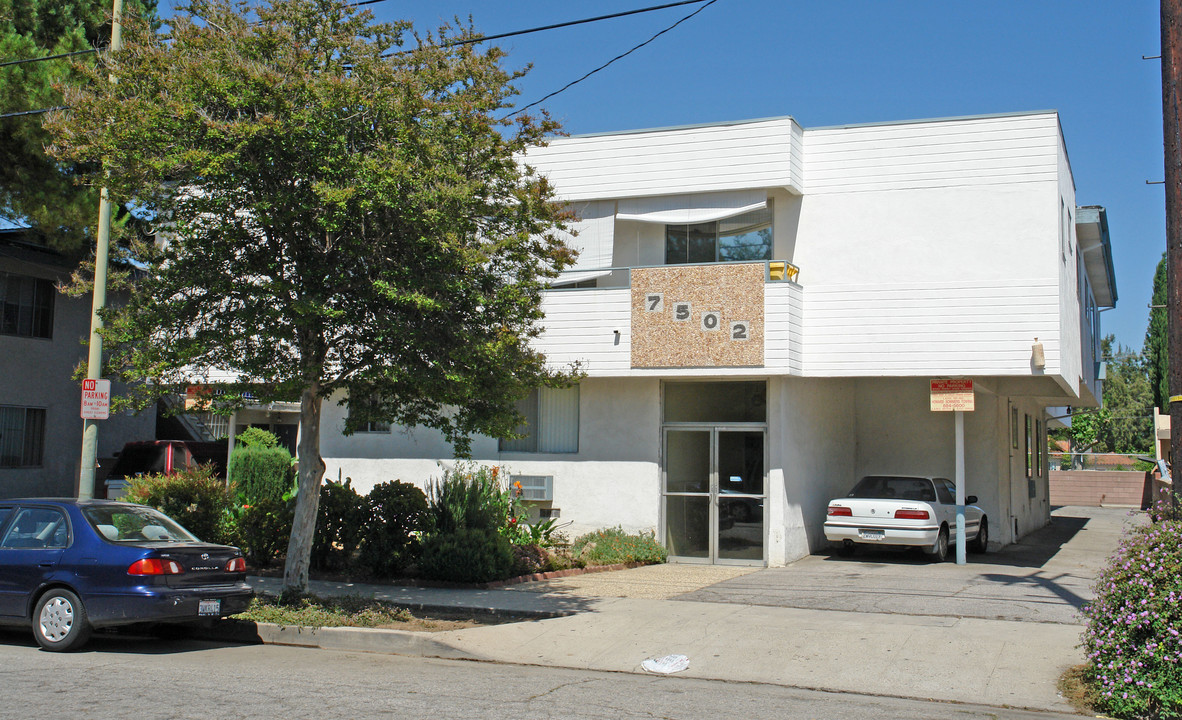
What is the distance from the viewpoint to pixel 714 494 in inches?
665

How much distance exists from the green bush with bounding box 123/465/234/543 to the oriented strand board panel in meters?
6.97

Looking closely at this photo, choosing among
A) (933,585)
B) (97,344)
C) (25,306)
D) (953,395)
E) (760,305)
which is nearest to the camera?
(933,585)

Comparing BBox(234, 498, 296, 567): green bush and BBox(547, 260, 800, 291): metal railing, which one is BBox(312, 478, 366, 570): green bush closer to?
BBox(234, 498, 296, 567): green bush

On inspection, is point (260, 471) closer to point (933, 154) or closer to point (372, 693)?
point (372, 693)

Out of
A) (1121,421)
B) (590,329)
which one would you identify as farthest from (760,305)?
(1121,421)

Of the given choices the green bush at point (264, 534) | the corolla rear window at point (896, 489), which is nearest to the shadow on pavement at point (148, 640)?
the green bush at point (264, 534)

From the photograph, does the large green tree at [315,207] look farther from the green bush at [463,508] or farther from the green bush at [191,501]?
the green bush at [191,501]

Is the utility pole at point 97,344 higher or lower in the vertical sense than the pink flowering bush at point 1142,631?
higher

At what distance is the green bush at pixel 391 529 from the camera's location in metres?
14.1

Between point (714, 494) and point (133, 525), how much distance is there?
9518 millimetres

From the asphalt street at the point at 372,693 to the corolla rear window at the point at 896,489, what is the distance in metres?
9.38

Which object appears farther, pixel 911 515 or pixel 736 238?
pixel 736 238

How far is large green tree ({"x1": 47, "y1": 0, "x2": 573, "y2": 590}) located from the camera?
9.84 meters

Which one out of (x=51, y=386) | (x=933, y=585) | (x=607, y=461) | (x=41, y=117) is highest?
(x=41, y=117)
